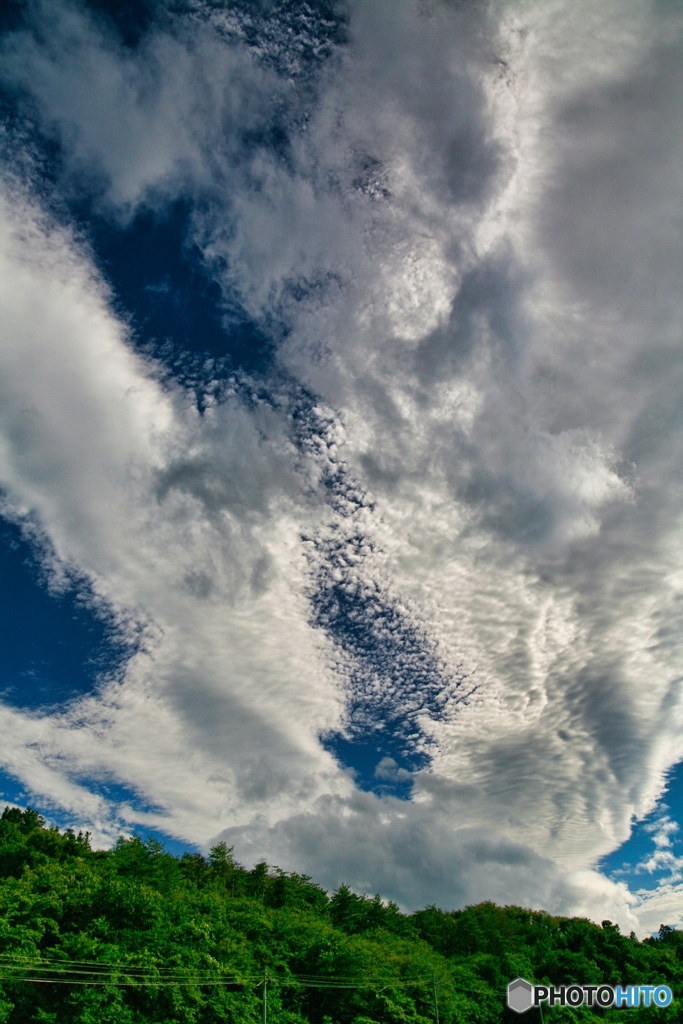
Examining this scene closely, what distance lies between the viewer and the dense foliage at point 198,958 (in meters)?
28.7

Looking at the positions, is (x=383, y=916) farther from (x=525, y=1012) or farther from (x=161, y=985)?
(x=161, y=985)

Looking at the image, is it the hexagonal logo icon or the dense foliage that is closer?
the dense foliage

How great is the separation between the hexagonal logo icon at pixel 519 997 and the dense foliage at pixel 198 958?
1.04 metres

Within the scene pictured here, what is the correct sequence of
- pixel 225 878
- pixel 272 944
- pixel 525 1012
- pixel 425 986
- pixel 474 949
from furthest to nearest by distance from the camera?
1. pixel 474 949
2. pixel 225 878
3. pixel 525 1012
4. pixel 425 986
5. pixel 272 944

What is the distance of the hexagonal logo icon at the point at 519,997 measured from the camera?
157ft

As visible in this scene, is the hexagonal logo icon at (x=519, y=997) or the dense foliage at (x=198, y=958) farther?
the hexagonal logo icon at (x=519, y=997)

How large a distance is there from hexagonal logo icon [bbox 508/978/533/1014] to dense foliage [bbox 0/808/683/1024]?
1.04m

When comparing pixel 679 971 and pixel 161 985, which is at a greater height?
pixel 679 971

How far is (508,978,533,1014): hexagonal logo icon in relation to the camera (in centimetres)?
4800

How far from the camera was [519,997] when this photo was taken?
4834 cm

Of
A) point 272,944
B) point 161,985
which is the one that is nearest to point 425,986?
point 272,944

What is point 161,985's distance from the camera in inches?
1161

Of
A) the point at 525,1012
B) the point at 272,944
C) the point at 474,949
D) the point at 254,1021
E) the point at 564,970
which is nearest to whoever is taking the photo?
the point at 254,1021

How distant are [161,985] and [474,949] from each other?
51236 mm
